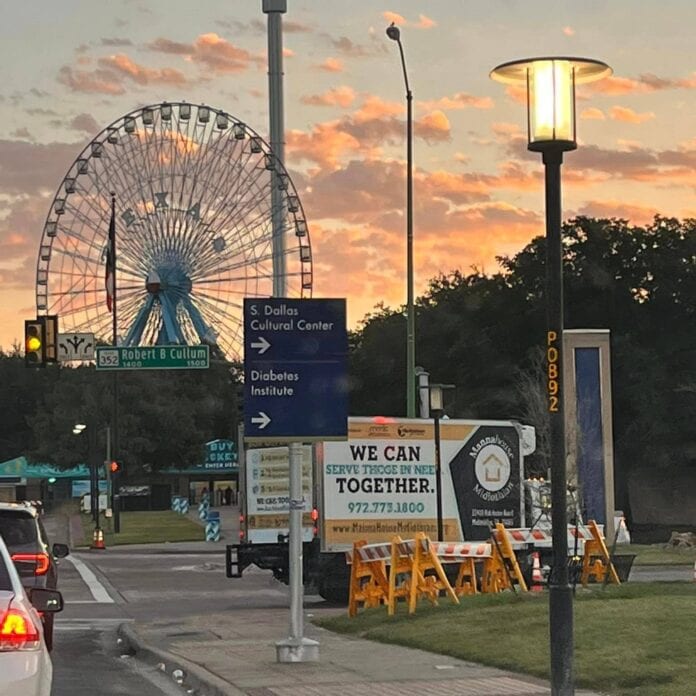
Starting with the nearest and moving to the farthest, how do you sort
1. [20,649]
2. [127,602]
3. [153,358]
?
[20,649], [127,602], [153,358]

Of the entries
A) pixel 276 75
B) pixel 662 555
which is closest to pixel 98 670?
pixel 276 75

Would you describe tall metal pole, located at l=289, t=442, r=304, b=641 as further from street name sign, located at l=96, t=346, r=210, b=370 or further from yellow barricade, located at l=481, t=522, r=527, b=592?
street name sign, located at l=96, t=346, r=210, b=370

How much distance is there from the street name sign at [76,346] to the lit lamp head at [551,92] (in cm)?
2848

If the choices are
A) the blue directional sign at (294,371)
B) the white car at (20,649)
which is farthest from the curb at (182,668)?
the white car at (20,649)

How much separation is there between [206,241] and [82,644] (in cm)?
3870

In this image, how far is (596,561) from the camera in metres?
24.6

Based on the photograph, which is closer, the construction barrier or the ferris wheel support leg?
the construction barrier

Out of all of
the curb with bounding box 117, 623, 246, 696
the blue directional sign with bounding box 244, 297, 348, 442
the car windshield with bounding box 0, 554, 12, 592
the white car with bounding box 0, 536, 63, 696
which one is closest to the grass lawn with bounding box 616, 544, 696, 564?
the curb with bounding box 117, 623, 246, 696

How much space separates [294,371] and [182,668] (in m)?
3.25

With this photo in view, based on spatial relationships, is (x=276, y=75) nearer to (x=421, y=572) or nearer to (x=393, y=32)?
(x=393, y=32)

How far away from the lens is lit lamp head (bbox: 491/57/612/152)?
11.0m

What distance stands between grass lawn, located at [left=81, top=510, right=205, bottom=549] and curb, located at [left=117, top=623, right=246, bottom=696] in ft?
117

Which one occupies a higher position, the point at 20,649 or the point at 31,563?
the point at 31,563

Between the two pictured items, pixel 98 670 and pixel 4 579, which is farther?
pixel 98 670
